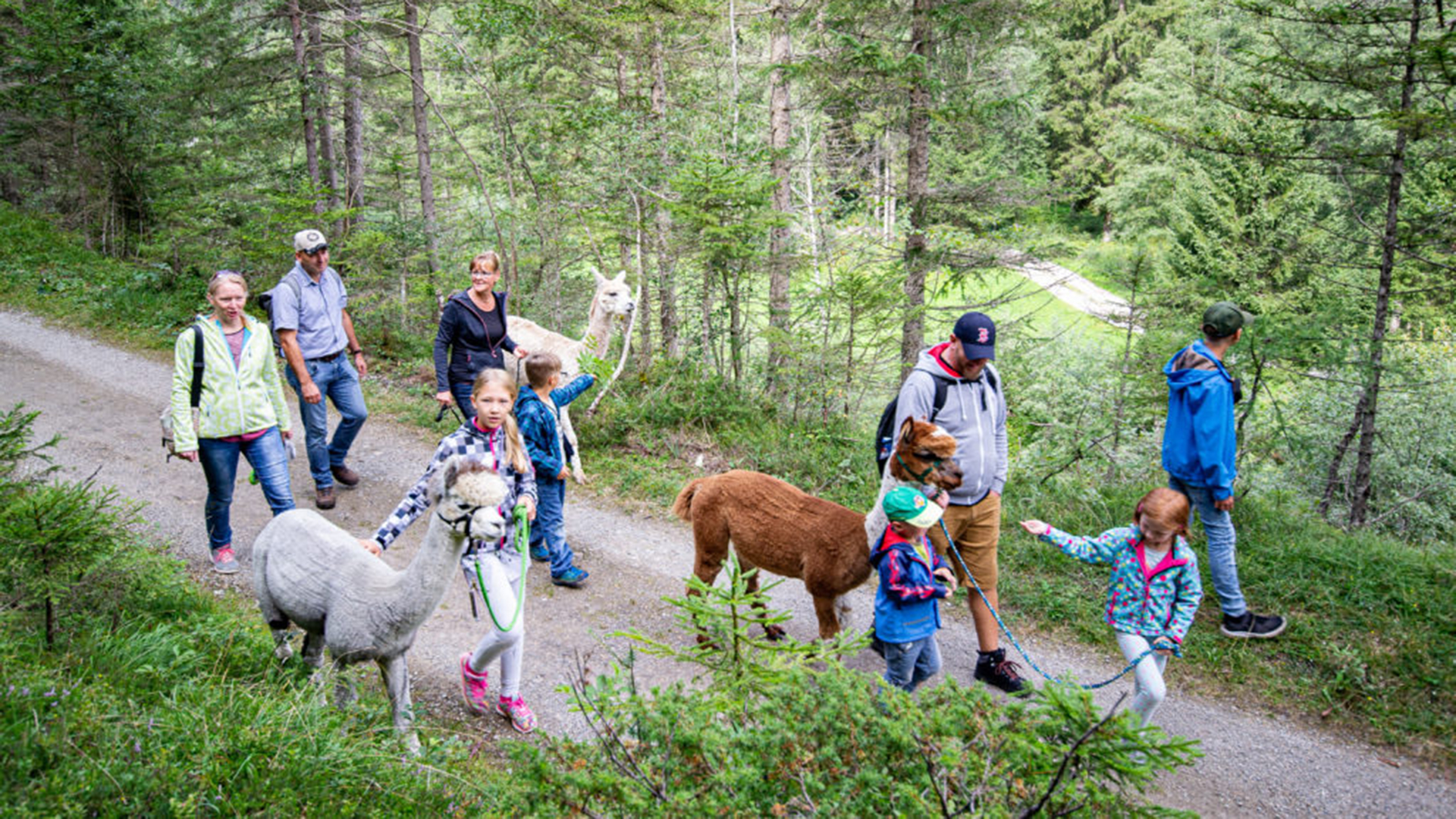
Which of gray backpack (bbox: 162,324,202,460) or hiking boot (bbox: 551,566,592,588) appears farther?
hiking boot (bbox: 551,566,592,588)

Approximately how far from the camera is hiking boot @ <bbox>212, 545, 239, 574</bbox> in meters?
5.73

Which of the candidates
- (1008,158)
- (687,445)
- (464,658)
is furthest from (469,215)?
(1008,158)

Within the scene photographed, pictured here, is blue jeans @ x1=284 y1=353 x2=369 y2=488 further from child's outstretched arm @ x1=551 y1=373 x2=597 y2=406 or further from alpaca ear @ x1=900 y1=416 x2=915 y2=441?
alpaca ear @ x1=900 y1=416 x2=915 y2=441

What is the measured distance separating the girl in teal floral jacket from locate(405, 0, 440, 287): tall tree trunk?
10529 millimetres

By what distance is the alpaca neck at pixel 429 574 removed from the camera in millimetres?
3348

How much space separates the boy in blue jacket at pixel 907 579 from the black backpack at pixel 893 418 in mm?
594

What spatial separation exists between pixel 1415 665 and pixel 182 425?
8.40 meters

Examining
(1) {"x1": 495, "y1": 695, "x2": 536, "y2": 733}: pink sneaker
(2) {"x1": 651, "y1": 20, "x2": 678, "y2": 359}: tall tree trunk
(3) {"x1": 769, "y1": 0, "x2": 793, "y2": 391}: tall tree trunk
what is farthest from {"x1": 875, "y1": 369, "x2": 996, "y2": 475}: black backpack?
(2) {"x1": 651, "y1": 20, "x2": 678, "y2": 359}: tall tree trunk

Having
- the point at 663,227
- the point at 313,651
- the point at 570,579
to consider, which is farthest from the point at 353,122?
the point at 313,651

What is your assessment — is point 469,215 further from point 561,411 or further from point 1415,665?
point 1415,665

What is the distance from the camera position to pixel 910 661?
4.04 meters

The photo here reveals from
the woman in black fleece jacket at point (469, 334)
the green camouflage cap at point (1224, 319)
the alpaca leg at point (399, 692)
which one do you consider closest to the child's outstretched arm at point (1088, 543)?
the green camouflage cap at point (1224, 319)

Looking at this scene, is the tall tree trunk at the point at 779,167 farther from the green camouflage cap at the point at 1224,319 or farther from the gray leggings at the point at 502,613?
the gray leggings at the point at 502,613

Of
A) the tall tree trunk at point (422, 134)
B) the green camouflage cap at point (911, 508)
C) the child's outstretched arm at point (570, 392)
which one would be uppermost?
the tall tree trunk at point (422, 134)
